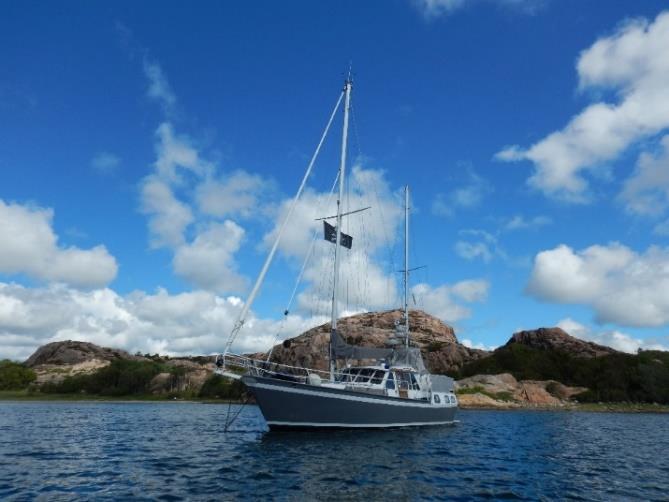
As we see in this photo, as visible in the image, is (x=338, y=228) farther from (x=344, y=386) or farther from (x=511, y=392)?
(x=511, y=392)

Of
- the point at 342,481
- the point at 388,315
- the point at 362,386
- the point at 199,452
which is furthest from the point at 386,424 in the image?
the point at 388,315

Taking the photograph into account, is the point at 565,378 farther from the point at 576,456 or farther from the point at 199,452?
the point at 199,452

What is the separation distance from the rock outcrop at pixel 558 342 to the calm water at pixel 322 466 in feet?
348

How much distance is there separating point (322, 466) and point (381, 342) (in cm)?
11228

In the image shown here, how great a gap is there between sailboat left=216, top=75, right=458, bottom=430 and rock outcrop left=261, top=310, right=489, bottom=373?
70126 millimetres

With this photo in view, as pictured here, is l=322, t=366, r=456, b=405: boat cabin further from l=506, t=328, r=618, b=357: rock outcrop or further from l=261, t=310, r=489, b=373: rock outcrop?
l=506, t=328, r=618, b=357: rock outcrop

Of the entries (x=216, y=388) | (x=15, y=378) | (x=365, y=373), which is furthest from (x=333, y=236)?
(x=15, y=378)

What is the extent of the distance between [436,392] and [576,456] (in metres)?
17.4

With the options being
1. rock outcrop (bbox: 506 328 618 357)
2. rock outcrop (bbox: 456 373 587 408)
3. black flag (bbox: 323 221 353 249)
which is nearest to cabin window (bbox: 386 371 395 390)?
black flag (bbox: 323 221 353 249)

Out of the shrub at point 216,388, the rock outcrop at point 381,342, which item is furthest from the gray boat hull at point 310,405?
the shrub at point 216,388

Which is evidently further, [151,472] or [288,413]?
[288,413]

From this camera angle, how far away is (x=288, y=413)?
3181cm

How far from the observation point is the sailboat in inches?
1246

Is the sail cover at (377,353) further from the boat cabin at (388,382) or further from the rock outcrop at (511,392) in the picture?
the rock outcrop at (511,392)
